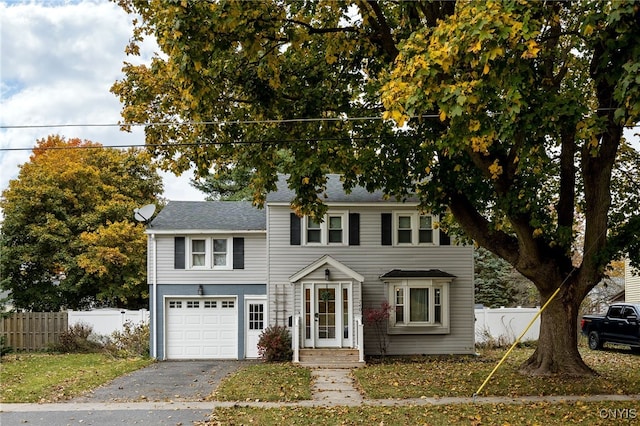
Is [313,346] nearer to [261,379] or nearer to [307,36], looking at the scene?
[261,379]

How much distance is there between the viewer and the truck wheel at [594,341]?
2177cm

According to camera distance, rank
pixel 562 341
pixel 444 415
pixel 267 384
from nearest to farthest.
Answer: pixel 444 415 → pixel 267 384 → pixel 562 341

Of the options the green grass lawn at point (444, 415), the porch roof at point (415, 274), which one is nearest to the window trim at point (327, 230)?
the porch roof at point (415, 274)

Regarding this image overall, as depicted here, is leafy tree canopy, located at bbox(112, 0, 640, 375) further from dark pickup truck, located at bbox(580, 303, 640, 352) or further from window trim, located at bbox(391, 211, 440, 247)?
dark pickup truck, located at bbox(580, 303, 640, 352)

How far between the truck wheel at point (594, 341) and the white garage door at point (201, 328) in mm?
12657

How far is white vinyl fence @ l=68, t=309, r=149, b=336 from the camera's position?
23.8 metres

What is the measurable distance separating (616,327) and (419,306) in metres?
6.59

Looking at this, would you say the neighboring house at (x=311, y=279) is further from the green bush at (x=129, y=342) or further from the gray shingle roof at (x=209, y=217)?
the green bush at (x=129, y=342)

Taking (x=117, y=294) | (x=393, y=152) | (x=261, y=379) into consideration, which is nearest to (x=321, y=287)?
(x=261, y=379)

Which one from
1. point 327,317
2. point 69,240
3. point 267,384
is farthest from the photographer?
point 69,240

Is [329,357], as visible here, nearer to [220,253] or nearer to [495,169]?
[220,253]

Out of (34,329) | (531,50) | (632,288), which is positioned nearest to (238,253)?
(34,329)

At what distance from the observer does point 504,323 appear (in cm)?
2402

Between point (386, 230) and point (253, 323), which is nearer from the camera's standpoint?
point (386, 230)
